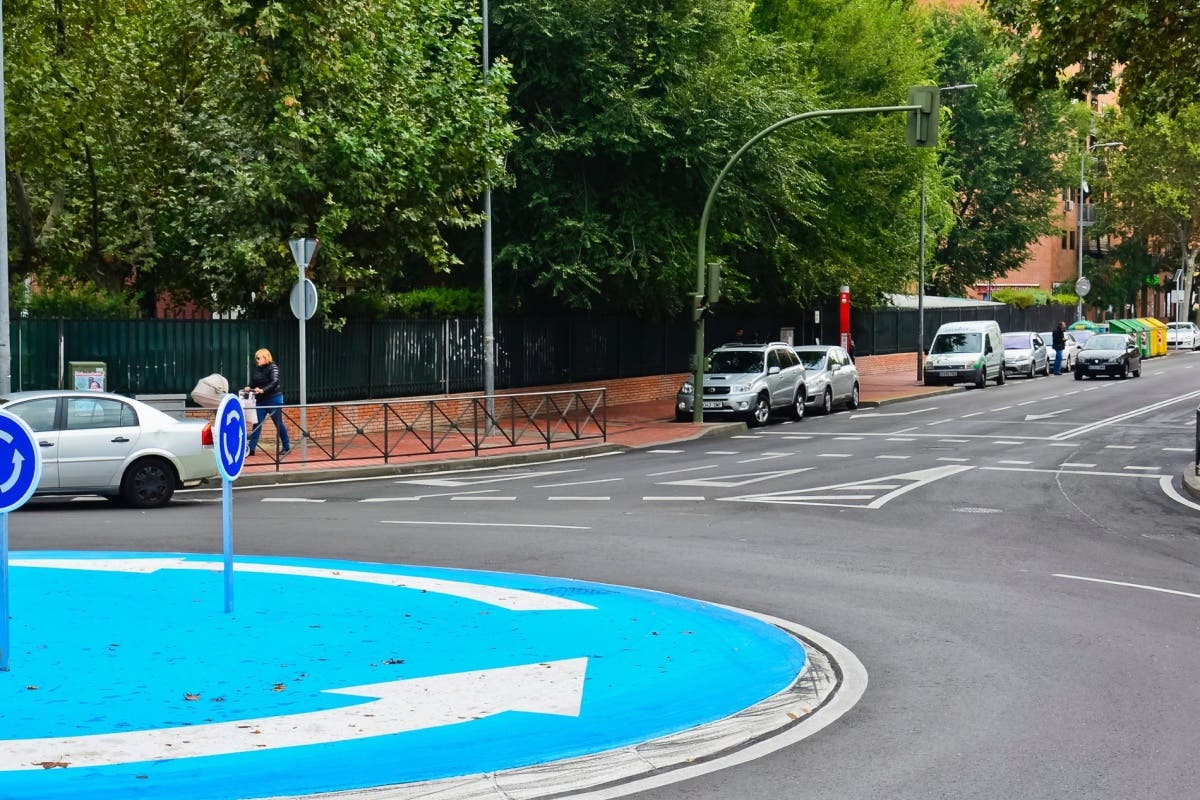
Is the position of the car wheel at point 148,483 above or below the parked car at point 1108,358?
below

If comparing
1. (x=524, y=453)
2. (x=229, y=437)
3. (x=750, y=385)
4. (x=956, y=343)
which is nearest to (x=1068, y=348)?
(x=956, y=343)

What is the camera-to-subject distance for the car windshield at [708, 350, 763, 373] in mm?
33906

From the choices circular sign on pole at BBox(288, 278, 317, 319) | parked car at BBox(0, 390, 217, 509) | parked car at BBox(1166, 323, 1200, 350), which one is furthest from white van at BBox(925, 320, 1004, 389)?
parked car at BBox(1166, 323, 1200, 350)

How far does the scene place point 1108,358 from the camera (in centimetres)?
5178

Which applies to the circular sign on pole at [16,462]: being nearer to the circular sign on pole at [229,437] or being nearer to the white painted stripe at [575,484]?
the circular sign on pole at [229,437]

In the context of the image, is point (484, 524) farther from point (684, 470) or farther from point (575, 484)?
point (684, 470)

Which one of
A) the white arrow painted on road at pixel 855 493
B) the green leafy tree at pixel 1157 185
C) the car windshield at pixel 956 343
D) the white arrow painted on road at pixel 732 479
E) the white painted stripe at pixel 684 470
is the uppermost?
the green leafy tree at pixel 1157 185

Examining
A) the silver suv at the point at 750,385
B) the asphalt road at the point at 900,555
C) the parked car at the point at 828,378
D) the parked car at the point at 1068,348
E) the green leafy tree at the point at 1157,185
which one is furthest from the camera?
the green leafy tree at the point at 1157,185

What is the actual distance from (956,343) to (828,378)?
1391cm

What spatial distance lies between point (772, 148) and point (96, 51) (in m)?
14.6

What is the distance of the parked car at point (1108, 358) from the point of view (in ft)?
170

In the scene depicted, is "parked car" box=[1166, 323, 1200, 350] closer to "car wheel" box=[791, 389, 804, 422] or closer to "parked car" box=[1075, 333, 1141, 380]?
"parked car" box=[1075, 333, 1141, 380]

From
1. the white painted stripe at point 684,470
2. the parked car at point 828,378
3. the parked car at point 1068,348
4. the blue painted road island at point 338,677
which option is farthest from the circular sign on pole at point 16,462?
the parked car at point 1068,348

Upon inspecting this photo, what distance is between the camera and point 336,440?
80.8ft
